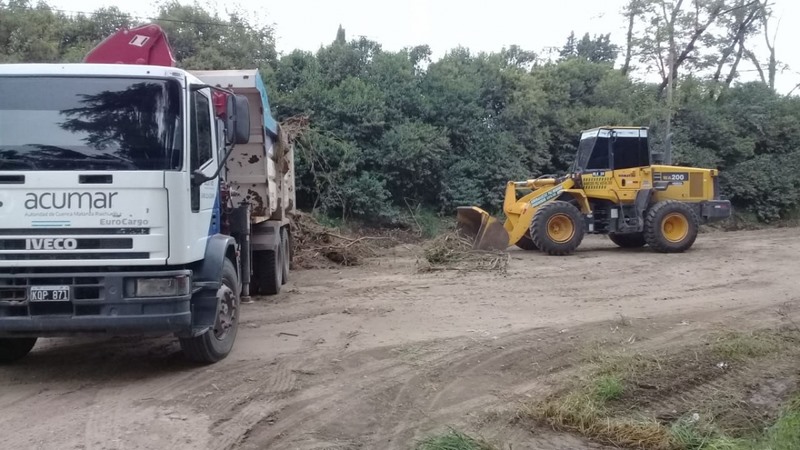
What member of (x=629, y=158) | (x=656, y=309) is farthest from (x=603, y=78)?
(x=656, y=309)

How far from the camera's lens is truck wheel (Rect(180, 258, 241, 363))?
6.87 meters

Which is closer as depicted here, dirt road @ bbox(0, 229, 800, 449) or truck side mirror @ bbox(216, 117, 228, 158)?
dirt road @ bbox(0, 229, 800, 449)

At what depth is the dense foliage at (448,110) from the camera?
20.5 meters

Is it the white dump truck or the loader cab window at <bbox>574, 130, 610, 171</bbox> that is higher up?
the loader cab window at <bbox>574, 130, 610, 171</bbox>

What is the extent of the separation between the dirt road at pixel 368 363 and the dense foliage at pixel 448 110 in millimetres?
8287

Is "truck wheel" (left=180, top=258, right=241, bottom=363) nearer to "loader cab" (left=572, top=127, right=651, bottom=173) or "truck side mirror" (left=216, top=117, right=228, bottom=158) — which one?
"truck side mirror" (left=216, top=117, right=228, bottom=158)

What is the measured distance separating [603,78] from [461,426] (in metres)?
23.7

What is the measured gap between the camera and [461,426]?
546 centimetres

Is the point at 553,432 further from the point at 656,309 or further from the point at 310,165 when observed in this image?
the point at 310,165

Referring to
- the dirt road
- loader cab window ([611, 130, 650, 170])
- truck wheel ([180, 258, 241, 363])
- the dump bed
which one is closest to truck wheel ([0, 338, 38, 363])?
the dirt road

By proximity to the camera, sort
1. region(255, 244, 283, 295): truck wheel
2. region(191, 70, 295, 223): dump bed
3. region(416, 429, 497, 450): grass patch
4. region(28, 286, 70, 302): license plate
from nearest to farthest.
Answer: region(416, 429, 497, 450): grass patch < region(28, 286, 70, 302): license plate < region(191, 70, 295, 223): dump bed < region(255, 244, 283, 295): truck wheel

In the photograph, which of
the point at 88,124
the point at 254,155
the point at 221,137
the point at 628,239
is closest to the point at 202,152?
the point at 221,137

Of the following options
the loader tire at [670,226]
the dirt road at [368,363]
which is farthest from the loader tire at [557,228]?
the dirt road at [368,363]

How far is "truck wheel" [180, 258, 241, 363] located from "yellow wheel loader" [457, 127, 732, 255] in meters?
8.57
